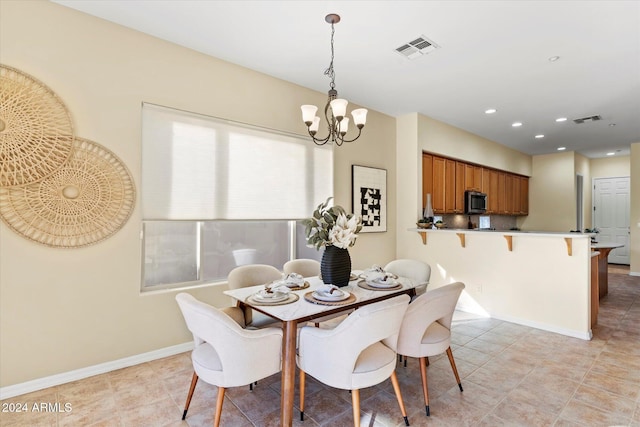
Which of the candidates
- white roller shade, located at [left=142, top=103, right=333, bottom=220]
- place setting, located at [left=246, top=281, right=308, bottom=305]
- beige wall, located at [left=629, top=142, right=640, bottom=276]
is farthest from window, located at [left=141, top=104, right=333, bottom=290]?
beige wall, located at [left=629, top=142, right=640, bottom=276]

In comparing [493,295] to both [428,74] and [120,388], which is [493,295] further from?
[120,388]

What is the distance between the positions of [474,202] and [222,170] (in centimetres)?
474

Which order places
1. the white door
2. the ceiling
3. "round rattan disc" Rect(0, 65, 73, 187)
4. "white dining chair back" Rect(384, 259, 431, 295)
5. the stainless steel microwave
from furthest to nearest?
1. the white door
2. the stainless steel microwave
3. "white dining chair back" Rect(384, 259, 431, 295)
4. the ceiling
5. "round rattan disc" Rect(0, 65, 73, 187)

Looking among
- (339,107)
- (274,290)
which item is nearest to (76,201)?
(274,290)

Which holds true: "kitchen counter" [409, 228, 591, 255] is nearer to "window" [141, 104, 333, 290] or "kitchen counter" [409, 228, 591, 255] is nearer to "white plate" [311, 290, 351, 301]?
"window" [141, 104, 333, 290]

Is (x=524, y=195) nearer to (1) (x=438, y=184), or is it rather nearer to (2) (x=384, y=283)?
(1) (x=438, y=184)

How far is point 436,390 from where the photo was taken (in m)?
2.41

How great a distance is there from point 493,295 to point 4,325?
483 cm

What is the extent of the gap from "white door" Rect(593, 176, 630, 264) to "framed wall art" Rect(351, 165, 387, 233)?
686 cm

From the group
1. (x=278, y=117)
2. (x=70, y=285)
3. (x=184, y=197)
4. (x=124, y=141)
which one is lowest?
(x=70, y=285)

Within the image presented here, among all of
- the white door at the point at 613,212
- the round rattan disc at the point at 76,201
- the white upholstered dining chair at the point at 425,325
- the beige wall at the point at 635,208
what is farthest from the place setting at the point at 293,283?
the white door at the point at 613,212

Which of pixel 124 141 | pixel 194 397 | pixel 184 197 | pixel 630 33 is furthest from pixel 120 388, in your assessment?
pixel 630 33

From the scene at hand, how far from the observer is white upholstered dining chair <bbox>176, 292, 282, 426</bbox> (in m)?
1.69

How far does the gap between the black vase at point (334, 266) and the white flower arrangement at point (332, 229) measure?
0.25 feet
